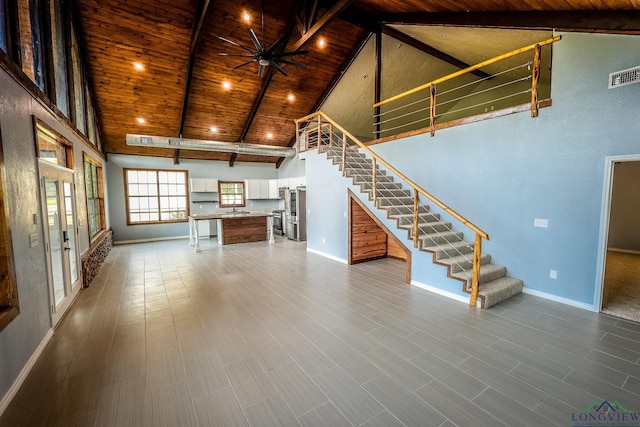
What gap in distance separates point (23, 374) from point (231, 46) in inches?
286

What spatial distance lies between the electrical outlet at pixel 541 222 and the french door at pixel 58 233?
6296 millimetres

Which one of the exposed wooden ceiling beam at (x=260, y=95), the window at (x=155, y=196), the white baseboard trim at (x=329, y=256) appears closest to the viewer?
the white baseboard trim at (x=329, y=256)

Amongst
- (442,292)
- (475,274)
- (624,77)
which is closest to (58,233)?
(442,292)

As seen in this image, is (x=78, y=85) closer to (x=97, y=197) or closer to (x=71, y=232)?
(x=97, y=197)

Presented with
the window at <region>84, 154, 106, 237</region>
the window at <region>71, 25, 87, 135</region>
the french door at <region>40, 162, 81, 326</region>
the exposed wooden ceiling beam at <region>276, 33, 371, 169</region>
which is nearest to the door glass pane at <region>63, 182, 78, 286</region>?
the french door at <region>40, 162, 81, 326</region>

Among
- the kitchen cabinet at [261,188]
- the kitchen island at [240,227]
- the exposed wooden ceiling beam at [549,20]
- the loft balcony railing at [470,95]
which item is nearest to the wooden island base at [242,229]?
the kitchen island at [240,227]

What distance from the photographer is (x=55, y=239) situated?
3.56 metres

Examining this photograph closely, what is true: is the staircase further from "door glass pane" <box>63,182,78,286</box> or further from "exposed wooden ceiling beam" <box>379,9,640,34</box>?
"door glass pane" <box>63,182,78,286</box>

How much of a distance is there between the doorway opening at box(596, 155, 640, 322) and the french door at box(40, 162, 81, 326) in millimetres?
6638

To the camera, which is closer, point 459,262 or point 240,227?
point 459,262

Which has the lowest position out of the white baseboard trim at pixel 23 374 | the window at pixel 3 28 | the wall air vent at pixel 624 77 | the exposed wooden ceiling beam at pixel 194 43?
the white baseboard trim at pixel 23 374

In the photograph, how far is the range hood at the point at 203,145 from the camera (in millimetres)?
7867

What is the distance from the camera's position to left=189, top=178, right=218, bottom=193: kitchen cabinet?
10125 millimetres

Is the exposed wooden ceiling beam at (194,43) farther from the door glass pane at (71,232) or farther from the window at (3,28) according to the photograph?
the door glass pane at (71,232)
